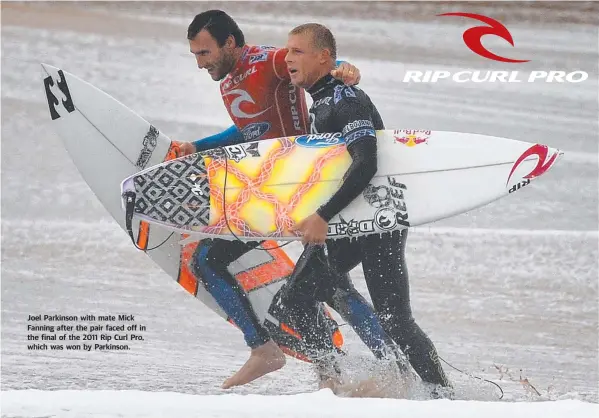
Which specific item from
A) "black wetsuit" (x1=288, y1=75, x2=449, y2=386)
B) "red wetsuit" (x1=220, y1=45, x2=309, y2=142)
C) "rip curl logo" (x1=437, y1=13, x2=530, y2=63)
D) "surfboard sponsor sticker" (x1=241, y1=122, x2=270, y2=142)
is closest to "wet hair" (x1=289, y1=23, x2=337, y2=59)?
"black wetsuit" (x1=288, y1=75, x2=449, y2=386)

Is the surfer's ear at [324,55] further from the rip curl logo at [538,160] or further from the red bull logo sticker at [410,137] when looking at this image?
the rip curl logo at [538,160]

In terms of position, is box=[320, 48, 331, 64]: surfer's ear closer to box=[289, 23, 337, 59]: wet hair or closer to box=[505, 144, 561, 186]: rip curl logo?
box=[289, 23, 337, 59]: wet hair

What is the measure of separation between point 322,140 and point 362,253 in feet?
1.65

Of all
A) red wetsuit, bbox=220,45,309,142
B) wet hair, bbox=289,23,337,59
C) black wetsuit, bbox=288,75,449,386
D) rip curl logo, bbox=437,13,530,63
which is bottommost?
black wetsuit, bbox=288,75,449,386

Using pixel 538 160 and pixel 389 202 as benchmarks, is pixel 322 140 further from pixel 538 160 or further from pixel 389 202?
pixel 538 160

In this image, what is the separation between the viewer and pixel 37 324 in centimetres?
525

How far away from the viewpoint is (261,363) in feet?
13.9

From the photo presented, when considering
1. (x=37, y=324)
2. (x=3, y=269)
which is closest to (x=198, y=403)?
(x=37, y=324)

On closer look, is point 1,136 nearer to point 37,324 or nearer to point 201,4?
point 201,4

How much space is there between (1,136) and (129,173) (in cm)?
376

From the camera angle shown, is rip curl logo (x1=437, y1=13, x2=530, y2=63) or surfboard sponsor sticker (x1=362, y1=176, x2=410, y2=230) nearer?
surfboard sponsor sticker (x1=362, y1=176, x2=410, y2=230)

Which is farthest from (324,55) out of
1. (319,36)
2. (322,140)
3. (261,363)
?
(261,363)

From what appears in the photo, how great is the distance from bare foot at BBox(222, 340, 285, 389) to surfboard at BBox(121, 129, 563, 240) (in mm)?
497

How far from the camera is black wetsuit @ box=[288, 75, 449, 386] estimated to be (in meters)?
3.80
